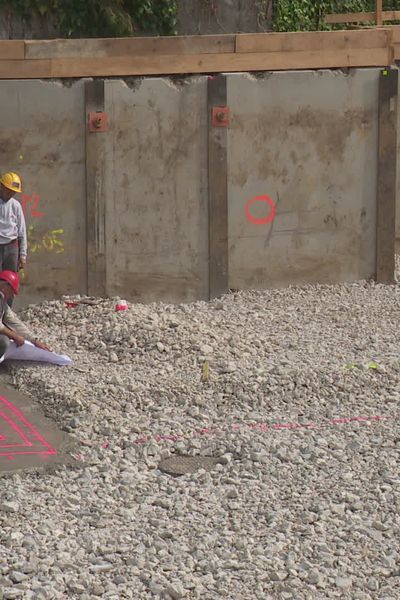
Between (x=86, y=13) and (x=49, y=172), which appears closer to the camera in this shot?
(x=49, y=172)

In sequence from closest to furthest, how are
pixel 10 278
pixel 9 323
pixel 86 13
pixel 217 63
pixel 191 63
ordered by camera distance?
pixel 10 278
pixel 9 323
pixel 191 63
pixel 217 63
pixel 86 13

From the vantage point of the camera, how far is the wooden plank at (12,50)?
13859mm

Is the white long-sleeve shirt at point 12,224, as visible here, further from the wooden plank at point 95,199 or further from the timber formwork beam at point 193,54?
the timber formwork beam at point 193,54

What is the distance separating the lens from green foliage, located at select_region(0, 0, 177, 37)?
20188mm

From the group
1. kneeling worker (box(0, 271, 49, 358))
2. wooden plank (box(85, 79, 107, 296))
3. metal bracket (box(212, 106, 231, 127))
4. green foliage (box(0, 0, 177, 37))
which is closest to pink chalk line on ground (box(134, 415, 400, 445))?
kneeling worker (box(0, 271, 49, 358))

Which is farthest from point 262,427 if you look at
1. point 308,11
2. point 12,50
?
point 308,11

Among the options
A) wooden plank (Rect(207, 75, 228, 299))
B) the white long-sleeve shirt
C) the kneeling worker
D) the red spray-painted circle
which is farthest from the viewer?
the red spray-painted circle

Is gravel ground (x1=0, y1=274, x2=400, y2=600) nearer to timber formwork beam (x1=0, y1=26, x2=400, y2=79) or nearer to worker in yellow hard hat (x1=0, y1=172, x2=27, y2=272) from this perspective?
worker in yellow hard hat (x1=0, y1=172, x2=27, y2=272)

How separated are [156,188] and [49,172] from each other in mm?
1260

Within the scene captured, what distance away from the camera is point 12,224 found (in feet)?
43.8

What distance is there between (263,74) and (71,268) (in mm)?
3216

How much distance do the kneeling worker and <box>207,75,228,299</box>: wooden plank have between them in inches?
116

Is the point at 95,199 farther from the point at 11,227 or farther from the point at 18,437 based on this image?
the point at 18,437

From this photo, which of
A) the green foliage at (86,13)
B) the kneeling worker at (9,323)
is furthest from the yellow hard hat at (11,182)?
the green foliage at (86,13)
